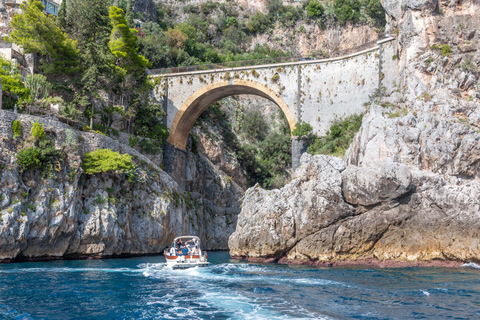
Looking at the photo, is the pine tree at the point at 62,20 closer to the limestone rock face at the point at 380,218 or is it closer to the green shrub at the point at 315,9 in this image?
the limestone rock face at the point at 380,218

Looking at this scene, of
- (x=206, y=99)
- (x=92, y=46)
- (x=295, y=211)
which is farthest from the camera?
(x=206, y=99)

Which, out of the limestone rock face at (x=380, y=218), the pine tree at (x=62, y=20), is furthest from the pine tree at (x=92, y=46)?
the limestone rock face at (x=380, y=218)

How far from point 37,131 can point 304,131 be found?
18.2m

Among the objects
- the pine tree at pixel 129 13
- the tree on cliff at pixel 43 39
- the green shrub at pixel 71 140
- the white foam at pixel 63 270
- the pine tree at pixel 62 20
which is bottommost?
the white foam at pixel 63 270

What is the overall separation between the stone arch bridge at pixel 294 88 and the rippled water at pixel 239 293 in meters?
15.1

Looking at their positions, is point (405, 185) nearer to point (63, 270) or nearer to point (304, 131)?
point (304, 131)

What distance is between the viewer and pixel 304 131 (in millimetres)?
32094

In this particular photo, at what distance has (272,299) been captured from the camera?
13.1 meters

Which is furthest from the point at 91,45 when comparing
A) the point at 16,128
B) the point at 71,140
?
the point at 16,128

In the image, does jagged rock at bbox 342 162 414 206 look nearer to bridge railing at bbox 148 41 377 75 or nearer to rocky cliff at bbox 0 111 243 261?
bridge railing at bbox 148 41 377 75

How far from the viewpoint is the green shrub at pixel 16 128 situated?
23438 millimetres

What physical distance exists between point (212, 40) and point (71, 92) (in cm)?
3305

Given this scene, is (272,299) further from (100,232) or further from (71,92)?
(71,92)

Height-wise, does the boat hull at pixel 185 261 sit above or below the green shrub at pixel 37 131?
below
